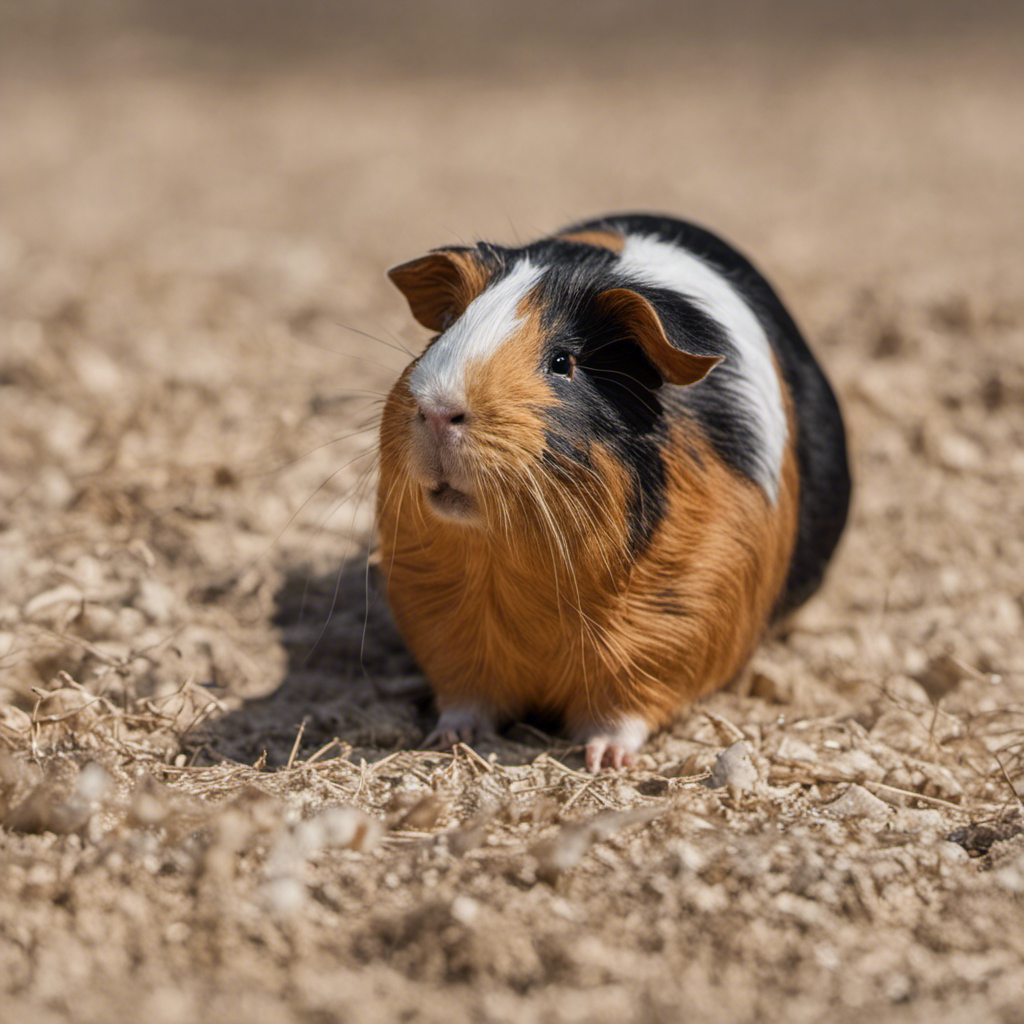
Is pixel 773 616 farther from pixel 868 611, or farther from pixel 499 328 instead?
pixel 499 328

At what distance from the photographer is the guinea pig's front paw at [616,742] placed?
3.90 meters

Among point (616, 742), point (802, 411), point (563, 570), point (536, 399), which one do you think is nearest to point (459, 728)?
point (616, 742)

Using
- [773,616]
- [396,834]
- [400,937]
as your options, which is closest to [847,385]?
[773,616]

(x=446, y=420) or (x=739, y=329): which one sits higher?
(x=739, y=329)

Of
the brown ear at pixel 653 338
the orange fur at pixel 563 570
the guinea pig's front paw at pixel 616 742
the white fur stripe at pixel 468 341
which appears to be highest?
the brown ear at pixel 653 338

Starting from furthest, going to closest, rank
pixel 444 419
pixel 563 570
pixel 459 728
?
pixel 459 728
pixel 563 570
pixel 444 419

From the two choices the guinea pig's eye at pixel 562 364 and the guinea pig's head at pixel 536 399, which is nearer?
the guinea pig's head at pixel 536 399

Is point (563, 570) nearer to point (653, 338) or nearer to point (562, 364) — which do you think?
point (562, 364)

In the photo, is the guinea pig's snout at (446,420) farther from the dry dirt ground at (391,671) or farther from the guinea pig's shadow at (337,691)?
the guinea pig's shadow at (337,691)

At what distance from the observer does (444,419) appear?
3217mm

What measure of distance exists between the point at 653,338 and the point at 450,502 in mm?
755

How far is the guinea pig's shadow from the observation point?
13.1 ft

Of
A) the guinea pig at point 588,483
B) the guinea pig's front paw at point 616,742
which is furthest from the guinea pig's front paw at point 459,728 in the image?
the guinea pig's front paw at point 616,742

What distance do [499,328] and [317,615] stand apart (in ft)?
6.16
